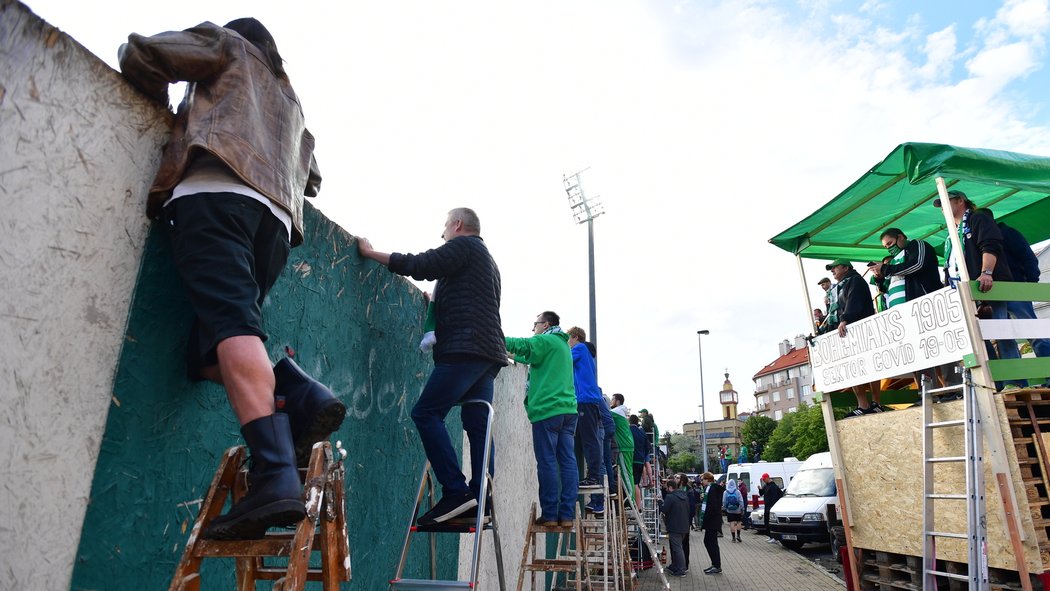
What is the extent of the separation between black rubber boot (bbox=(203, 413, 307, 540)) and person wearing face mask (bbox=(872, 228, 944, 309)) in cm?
634

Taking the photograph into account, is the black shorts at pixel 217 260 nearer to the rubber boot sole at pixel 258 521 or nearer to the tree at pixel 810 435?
the rubber boot sole at pixel 258 521

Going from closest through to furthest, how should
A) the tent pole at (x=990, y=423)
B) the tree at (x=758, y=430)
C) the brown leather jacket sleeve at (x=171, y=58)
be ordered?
the brown leather jacket sleeve at (x=171, y=58) < the tent pole at (x=990, y=423) < the tree at (x=758, y=430)

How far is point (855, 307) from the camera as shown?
259 inches

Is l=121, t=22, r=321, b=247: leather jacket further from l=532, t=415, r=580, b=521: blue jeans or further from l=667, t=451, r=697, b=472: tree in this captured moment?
l=667, t=451, r=697, b=472: tree

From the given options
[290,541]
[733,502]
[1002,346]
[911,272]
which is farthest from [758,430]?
[290,541]

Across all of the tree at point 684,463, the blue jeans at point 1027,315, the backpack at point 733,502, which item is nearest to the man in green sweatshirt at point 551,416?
the blue jeans at point 1027,315

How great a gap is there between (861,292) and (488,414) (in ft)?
17.8

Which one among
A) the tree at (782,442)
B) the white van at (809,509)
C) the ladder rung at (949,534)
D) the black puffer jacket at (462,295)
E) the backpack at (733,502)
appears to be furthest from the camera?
the tree at (782,442)

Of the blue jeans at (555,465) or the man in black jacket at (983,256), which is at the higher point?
the man in black jacket at (983,256)

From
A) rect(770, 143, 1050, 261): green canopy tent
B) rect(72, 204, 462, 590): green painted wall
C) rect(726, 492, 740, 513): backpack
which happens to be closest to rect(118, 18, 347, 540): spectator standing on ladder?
rect(72, 204, 462, 590): green painted wall

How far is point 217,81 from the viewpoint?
6.03 feet

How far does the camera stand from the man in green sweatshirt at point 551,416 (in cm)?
479

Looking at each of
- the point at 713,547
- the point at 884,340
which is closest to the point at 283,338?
the point at 884,340

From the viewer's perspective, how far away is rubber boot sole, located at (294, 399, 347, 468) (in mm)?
1766
